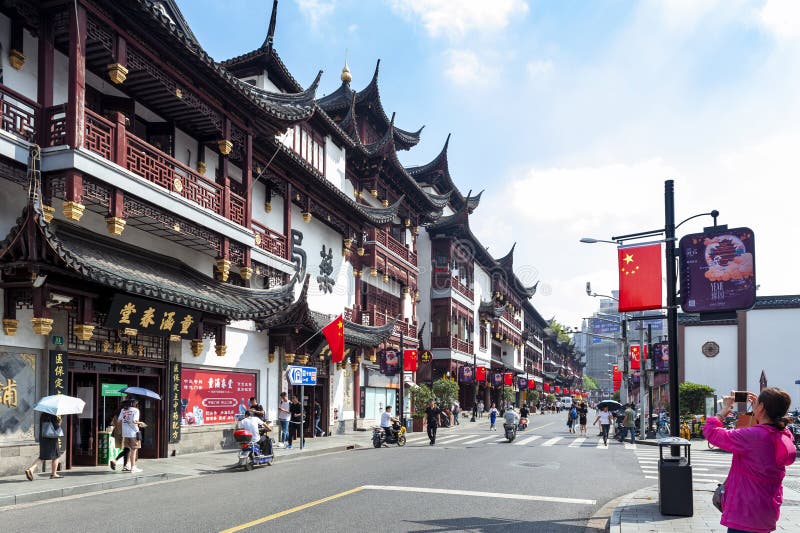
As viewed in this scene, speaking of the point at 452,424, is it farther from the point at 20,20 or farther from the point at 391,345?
the point at 20,20

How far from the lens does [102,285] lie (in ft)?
49.2

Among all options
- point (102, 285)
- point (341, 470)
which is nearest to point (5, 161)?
point (102, 285)

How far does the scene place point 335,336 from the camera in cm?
2542

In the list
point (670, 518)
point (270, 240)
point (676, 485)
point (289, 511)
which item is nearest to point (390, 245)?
point (270, 240)

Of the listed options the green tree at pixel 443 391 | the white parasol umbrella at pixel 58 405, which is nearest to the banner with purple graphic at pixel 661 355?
the green tree at pixel 443 391

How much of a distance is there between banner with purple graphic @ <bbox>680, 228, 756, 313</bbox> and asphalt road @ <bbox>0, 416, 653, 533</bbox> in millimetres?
3778

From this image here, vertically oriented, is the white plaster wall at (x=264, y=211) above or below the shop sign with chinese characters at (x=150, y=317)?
above

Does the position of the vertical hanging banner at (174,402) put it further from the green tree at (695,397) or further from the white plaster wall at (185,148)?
the green tree at (695,397)

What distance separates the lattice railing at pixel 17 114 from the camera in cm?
1377

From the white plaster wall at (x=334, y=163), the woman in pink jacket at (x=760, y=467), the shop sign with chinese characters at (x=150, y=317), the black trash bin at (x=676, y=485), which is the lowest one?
the black trash bin at (x=676, y=485)

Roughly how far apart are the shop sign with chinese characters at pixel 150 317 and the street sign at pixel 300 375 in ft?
13.0

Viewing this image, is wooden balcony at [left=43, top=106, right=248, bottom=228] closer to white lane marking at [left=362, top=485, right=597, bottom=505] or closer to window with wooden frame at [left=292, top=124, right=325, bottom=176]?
window with wooden frame at [left=292, top=124, right=325, bottom=176]

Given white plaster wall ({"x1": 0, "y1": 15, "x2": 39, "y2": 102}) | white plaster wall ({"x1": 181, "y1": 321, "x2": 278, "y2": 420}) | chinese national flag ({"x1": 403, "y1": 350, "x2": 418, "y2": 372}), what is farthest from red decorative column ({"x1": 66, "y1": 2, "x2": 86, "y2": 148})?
chinese national flag ({"x1": 403, "y1": 350, "x2": 418, "y2": 372})

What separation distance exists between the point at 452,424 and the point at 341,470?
27.4 meters
